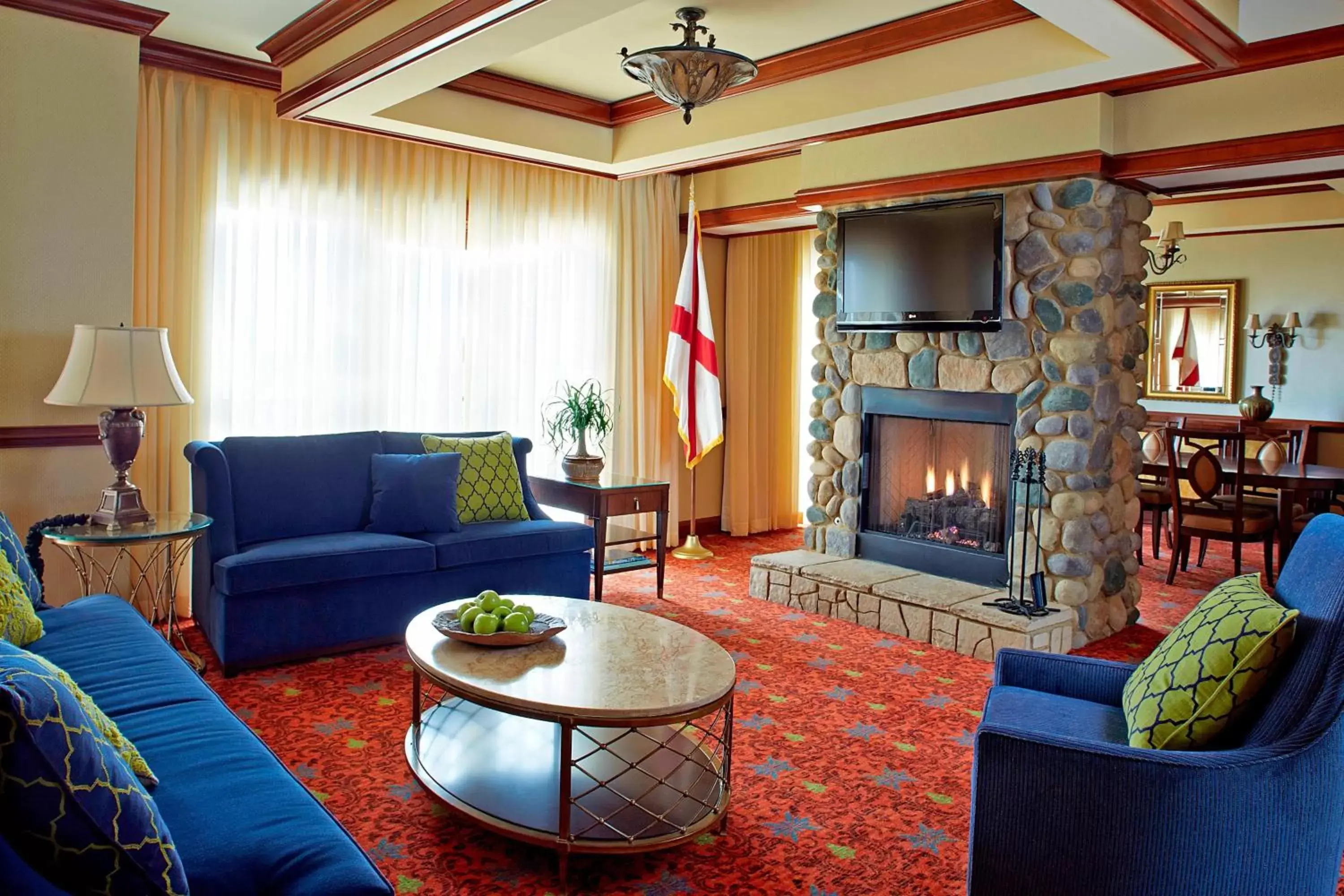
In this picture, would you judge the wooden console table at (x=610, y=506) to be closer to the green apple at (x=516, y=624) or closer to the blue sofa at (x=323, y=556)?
the blue sofa at (x=323, y=556)

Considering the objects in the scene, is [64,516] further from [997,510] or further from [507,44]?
[997,510]

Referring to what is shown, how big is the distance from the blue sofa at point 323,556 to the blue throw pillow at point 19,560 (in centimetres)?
82

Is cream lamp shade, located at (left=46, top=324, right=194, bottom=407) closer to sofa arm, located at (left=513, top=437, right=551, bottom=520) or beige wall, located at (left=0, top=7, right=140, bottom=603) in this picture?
beige wall, located at (left=0, top=7, right=140, bottom=603)

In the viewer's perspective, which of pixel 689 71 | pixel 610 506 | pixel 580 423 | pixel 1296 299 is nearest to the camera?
pixel 689 71

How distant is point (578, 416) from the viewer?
18.6ft

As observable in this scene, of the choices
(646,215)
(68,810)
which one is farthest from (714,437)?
(68,810)

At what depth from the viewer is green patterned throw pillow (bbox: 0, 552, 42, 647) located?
266cm

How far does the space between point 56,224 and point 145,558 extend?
1.57 metres

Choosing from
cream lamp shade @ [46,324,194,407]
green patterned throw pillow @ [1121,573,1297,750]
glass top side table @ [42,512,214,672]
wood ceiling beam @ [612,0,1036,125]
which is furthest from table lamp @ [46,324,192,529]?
green patterned throw pillow @ [1121,573,1297,750]

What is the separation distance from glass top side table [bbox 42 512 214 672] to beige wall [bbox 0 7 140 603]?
18 centimetres

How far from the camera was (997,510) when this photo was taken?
5.19 m

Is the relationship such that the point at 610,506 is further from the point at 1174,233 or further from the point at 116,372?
the point at 1174,233

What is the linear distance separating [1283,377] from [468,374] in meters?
6.33

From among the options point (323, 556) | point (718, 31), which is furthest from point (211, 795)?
point (718, 31)
